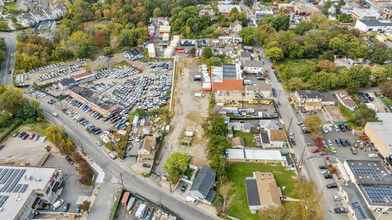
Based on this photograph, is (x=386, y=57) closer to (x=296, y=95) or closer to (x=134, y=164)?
(x=296, y=95)

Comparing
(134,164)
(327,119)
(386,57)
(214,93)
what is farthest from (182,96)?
(386,57)

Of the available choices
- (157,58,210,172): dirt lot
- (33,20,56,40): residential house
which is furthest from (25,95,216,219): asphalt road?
(33,20,56,40): residential house

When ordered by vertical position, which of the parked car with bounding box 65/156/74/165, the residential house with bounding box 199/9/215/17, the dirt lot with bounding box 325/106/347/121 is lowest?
the dirt lot with bounding box 325/106/347/121

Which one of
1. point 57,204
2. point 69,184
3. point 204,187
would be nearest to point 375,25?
point 204,187

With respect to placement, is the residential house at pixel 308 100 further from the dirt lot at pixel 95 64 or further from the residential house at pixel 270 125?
the dirt lot at pixel 95 64

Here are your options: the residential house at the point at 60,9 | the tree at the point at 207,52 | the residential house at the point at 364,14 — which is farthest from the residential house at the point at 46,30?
the residential house at the point at 364,14

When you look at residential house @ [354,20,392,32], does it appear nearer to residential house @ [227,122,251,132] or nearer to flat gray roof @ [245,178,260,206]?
residential house @ [227,122,251,132]
